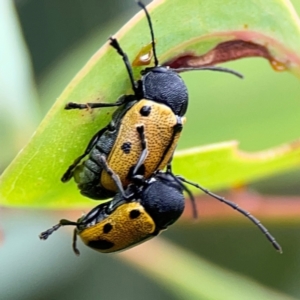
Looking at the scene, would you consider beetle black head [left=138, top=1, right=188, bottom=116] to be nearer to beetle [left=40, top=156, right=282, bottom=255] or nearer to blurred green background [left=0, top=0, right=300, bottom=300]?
beetle [left=40, top=156, right=282, bottom=255]

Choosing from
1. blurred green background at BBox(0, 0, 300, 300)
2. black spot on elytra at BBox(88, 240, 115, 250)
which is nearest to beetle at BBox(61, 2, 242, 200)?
black spot on elytra at BBox(88, 240, 115, 250)

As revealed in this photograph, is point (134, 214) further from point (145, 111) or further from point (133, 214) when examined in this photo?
point (145, 111)

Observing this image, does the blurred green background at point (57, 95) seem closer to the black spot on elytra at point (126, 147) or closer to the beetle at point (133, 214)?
the beetle at point (133, 214)

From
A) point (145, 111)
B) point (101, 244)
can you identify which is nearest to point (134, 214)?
point (101, 244)

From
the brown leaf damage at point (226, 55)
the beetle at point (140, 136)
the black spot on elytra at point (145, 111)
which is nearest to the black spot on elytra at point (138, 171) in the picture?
the beetle at point (140, 136)

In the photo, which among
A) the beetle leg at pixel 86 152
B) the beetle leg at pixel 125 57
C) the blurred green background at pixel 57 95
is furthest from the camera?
the blurred green background at pixel 57 95

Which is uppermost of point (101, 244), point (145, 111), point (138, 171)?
point (145, 111)
